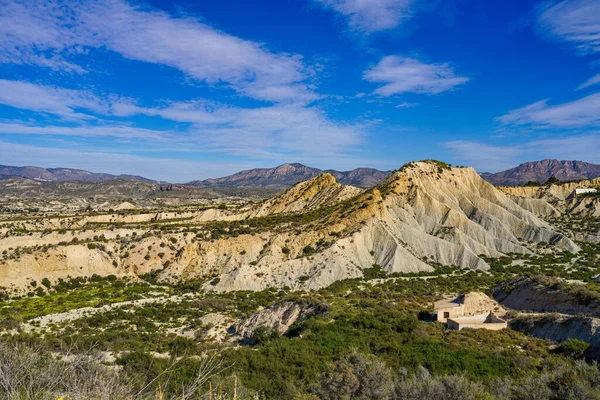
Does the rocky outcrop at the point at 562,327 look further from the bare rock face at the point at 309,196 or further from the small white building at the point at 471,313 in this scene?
the bare rock face at the point at 309,196

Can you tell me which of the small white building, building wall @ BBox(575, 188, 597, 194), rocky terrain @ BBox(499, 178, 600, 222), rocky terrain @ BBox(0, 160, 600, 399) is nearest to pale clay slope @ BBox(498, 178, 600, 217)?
rocky terrain @ BBox(499, 178, 600, 222)

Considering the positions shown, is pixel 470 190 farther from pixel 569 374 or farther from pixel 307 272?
pixel 569 374

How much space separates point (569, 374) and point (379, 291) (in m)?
23.5

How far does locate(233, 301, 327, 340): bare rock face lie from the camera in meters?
25.9

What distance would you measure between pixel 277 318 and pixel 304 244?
72.0ft

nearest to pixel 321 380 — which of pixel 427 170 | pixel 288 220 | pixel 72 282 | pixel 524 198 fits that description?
pixel 72 282

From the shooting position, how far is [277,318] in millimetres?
27000

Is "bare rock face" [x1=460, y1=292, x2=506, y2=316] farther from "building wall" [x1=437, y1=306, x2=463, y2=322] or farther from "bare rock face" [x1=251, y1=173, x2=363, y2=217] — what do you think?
"bare rock face" [x1=251, y1=173, x2=363, y2=217]

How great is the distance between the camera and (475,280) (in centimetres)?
4225

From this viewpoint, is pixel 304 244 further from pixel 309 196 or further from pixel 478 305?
pixel 309 196

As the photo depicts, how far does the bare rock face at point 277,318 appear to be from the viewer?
25.9 meters

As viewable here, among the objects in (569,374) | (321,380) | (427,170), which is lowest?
(321,380)

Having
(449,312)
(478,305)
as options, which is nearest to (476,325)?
(449,312)

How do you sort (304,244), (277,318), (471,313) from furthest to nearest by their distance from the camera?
(304,244) < (277,318) < (471,313)
